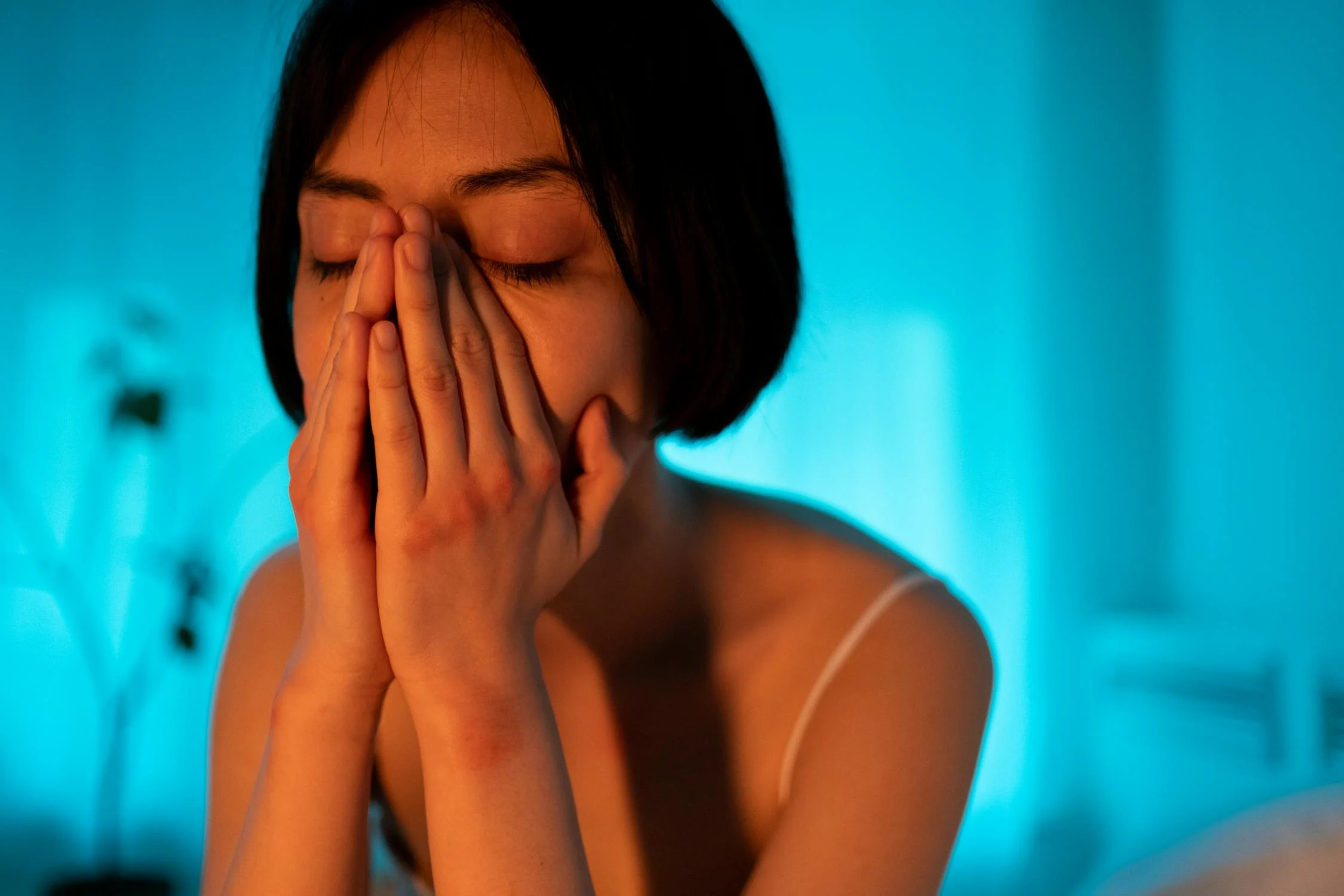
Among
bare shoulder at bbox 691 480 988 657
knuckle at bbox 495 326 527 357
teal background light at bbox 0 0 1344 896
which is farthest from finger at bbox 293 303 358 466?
teal background light at bbox 0 0 1344 896

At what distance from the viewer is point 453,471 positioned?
0.69 metres

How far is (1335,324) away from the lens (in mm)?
1992

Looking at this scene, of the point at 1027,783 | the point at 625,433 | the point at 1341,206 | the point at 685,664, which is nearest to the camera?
the point at 625,433

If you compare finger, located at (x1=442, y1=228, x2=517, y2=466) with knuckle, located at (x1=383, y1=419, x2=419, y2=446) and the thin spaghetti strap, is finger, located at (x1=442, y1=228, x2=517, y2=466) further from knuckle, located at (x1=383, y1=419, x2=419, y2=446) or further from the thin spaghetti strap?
the thin spaghetti strap

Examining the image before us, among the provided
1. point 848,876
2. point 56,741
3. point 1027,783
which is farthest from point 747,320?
point 56,741

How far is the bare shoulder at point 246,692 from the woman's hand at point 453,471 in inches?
13.8

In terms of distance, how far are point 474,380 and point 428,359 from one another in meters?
0.04

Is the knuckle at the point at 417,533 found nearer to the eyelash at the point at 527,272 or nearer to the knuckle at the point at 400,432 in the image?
the knuckle at the point at 400,432

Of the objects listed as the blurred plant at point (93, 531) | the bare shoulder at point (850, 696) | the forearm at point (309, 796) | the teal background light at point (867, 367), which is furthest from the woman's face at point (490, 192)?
the blurred plant at point (93, 531)

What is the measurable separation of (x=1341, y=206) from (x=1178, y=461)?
756mm

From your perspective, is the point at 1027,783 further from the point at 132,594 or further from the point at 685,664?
the point at 132,594

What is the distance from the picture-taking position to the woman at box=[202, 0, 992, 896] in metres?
0.70

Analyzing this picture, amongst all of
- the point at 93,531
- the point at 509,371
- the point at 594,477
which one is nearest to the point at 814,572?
the point at 594,477

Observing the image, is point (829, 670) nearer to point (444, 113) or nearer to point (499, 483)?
point (499, 483)
